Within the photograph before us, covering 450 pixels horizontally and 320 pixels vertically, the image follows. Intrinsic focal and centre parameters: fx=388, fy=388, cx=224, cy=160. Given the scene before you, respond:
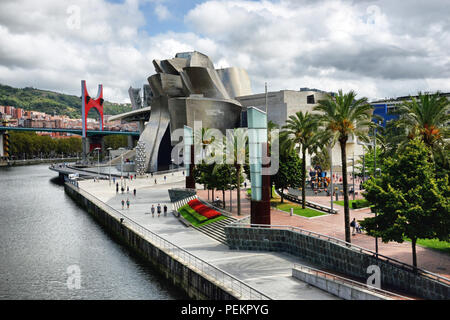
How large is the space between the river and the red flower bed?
692 centimetres

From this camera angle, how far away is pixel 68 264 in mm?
26547

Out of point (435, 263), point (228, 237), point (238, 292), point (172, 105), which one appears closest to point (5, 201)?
point (172, 105)

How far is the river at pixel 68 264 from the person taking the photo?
21641mm

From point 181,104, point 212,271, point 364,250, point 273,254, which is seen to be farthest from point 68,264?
point 181,104

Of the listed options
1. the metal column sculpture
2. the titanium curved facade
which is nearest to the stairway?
the metal column sculpture

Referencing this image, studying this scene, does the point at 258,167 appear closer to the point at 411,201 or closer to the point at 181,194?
the point at 411,201

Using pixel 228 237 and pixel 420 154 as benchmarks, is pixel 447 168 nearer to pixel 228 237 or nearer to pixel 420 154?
pixel 420 154

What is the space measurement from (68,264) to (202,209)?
472 inches

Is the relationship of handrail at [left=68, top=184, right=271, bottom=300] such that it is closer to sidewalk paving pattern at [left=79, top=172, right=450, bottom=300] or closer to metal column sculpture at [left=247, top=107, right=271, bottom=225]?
sidewalk paving pattern at [left=79, top=172, right=450, bottom=300]

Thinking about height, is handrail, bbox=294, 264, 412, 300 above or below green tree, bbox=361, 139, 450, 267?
below

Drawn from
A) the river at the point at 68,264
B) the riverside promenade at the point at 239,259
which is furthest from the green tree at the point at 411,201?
the river at the point at 68,264

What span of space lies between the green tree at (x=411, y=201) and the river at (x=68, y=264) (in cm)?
1100

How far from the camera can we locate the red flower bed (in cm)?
3200

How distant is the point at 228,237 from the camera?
24766mm
